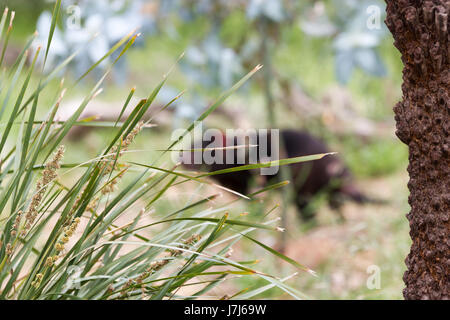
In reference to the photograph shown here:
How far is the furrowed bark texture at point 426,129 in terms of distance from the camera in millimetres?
833

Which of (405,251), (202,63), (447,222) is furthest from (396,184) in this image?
(447,222)

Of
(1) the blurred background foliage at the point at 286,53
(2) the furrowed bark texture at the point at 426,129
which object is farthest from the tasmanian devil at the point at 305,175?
(2) the furrowed bark texture at the point at 426,129

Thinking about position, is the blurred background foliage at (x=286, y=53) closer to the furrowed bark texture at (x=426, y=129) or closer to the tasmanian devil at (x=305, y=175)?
the tasmanian devil at (x=305, y=175)

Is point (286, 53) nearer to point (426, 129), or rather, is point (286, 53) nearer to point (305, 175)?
point (305, 175)

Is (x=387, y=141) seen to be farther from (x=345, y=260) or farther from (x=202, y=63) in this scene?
(x=202, y=63)

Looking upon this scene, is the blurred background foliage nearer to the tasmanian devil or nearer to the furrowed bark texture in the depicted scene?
the tasmanian devil

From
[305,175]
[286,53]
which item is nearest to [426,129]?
[305,175]

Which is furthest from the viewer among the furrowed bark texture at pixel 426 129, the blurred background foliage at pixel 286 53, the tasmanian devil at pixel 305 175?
the tasmanian devil at pixel 305 175

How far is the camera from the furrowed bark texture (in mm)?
833

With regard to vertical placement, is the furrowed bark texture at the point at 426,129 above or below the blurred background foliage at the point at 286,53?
below

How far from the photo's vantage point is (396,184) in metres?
4.36
